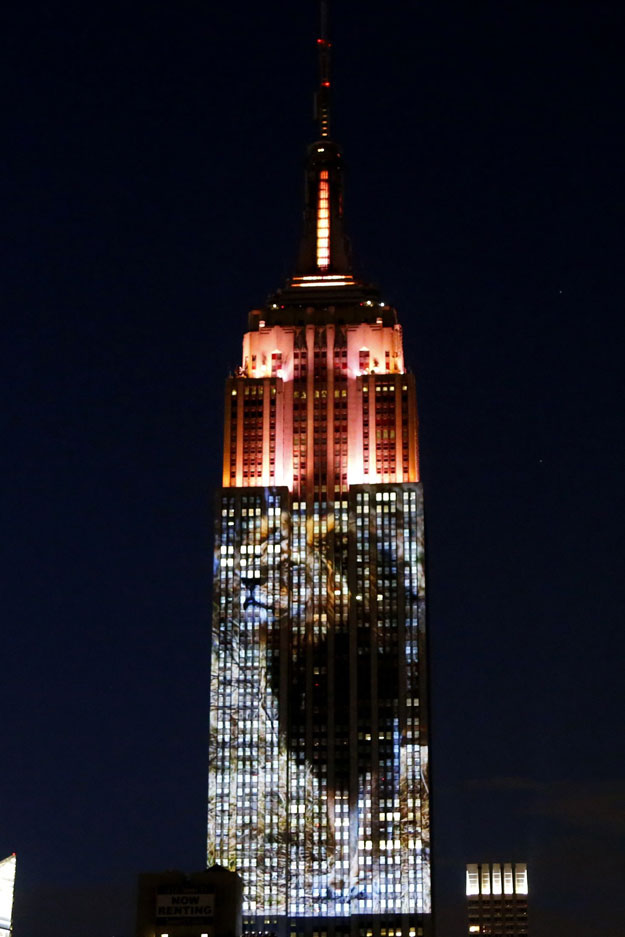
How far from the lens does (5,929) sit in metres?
194

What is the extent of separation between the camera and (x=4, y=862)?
194 m

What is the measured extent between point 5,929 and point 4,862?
6991 millimetres
